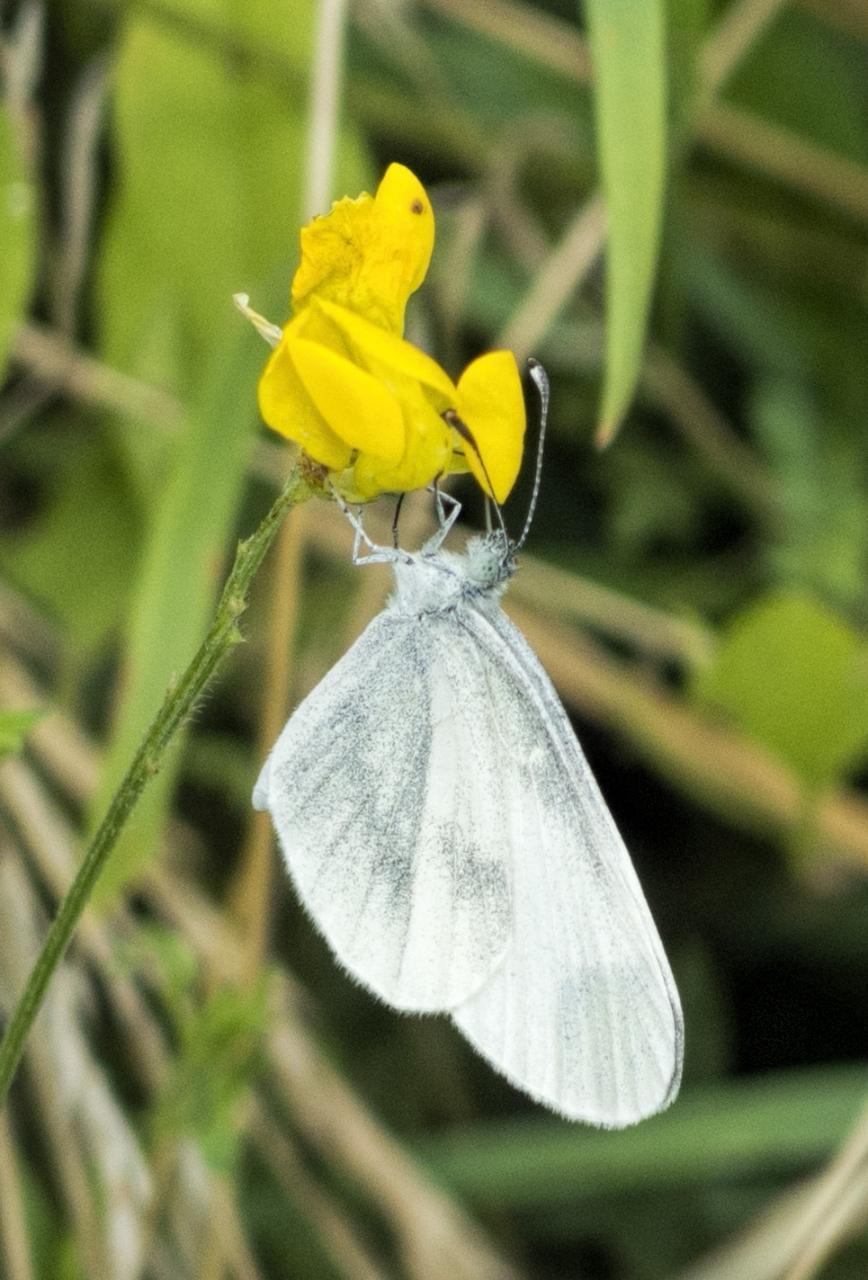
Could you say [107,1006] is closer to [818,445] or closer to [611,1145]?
[611,1145]

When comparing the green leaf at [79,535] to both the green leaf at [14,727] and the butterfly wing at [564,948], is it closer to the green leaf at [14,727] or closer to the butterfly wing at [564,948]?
the butterfly wing at [564,948]

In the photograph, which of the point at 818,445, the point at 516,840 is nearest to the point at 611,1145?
the point at 516,840

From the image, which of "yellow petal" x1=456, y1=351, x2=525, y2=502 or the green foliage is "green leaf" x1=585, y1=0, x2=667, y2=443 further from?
the green foliage

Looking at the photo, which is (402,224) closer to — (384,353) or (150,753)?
(384,353)

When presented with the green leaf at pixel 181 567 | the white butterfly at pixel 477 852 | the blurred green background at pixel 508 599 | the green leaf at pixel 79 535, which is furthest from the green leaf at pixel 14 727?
the green leaf at pixel 79 535

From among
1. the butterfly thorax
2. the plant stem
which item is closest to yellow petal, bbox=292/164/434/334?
the plant stem

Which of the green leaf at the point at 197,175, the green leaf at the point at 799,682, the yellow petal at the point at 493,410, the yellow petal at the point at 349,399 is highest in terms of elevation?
the green leaf at the point at 197,175
